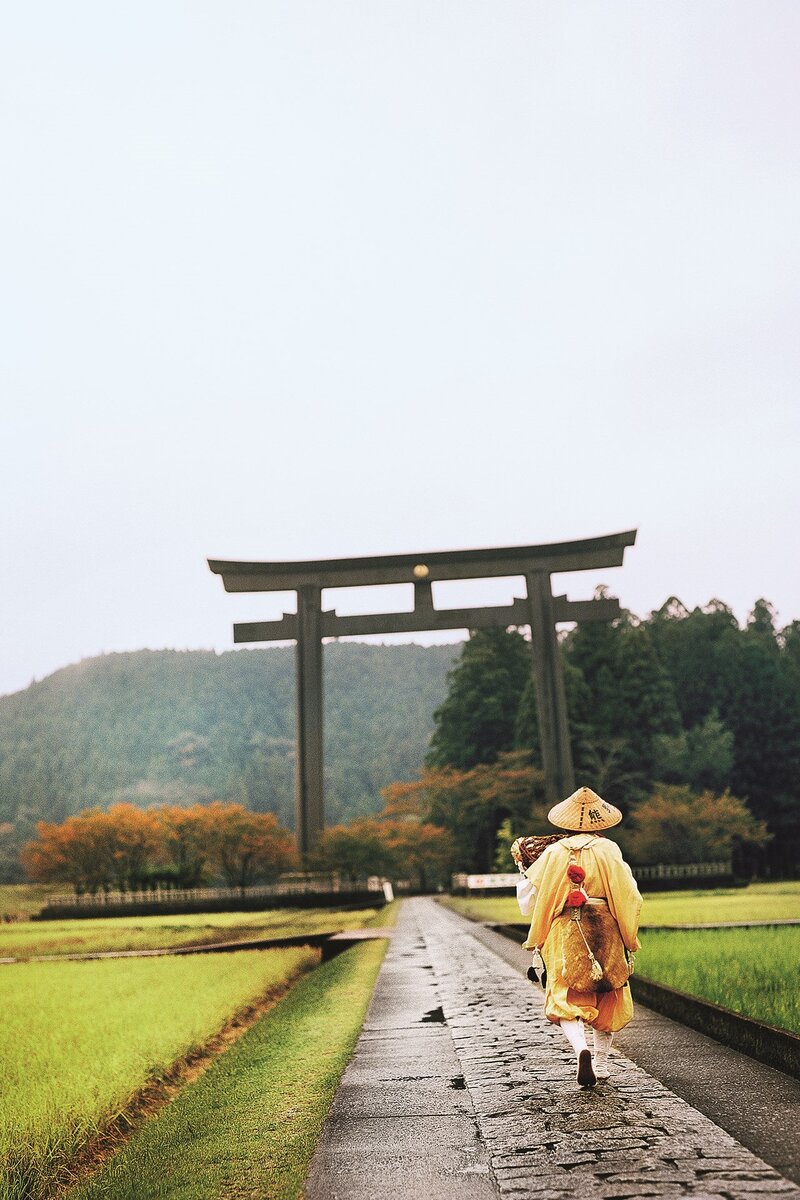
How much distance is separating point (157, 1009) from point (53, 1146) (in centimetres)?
461

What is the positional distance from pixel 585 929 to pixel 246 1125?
71.8 inches

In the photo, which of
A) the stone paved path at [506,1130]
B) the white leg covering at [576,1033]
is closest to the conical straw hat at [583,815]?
the white leg covering at [576,1033]

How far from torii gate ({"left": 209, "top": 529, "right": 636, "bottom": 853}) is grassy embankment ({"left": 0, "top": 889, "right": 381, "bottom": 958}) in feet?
20.1

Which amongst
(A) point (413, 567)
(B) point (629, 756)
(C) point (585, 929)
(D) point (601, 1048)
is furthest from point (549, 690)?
(C) point (585, 929)

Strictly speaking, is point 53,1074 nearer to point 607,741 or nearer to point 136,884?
point 136,884

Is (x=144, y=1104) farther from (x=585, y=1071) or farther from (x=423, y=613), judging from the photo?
(x=423, y=613)

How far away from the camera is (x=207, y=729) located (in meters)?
124

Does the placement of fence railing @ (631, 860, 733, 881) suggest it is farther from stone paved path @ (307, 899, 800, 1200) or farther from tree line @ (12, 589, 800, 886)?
stone paved path @ (307, 899, 800, 1200)

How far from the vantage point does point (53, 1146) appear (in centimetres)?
480

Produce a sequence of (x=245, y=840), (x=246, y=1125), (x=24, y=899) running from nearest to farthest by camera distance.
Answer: (x=246, y=1125) < (x=245, y=840) < (x=24, y=899)

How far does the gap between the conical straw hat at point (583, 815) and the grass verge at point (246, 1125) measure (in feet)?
5.81

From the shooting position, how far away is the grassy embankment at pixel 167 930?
19.3 m

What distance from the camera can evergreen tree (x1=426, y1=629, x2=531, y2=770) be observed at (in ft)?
180

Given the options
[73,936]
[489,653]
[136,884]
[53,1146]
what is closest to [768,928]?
[53,1146]
